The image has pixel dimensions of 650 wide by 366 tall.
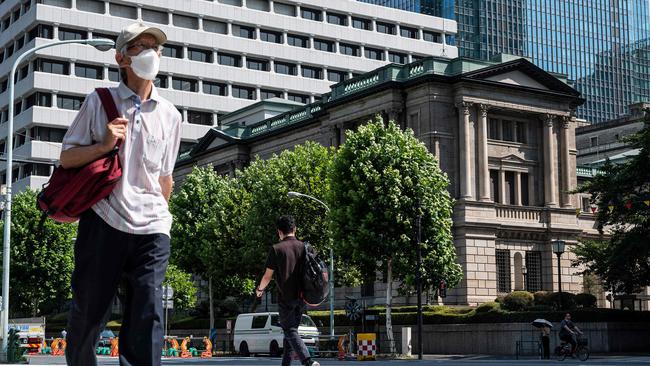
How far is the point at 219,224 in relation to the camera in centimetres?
5744

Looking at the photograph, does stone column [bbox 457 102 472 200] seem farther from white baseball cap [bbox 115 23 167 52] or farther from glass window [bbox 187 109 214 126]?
white baseball cap [bbox 115 23 167 52]

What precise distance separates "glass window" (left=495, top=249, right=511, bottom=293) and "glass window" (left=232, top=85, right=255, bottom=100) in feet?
160

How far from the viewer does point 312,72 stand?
104 meters

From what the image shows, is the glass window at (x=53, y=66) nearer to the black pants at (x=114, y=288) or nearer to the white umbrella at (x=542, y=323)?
the white umbrella at (x=542, y=323)

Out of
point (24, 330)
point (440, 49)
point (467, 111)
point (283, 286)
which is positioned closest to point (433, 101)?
point (467, 111)

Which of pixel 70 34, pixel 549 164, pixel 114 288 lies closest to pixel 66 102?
pixel 70 34

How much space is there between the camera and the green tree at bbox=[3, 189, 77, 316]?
6419 centimetres

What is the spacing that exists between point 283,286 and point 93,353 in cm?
655

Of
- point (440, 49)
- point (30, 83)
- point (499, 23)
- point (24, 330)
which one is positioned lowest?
point (24, 330)

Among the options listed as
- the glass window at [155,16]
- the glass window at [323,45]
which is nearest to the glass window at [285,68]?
the glass window at [323,45]

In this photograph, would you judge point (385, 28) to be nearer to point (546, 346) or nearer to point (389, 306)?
point (389, 306)

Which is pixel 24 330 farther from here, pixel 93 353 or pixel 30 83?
pixel 93 353

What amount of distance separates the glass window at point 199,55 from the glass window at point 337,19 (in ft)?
51.0

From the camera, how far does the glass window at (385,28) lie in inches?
4336
